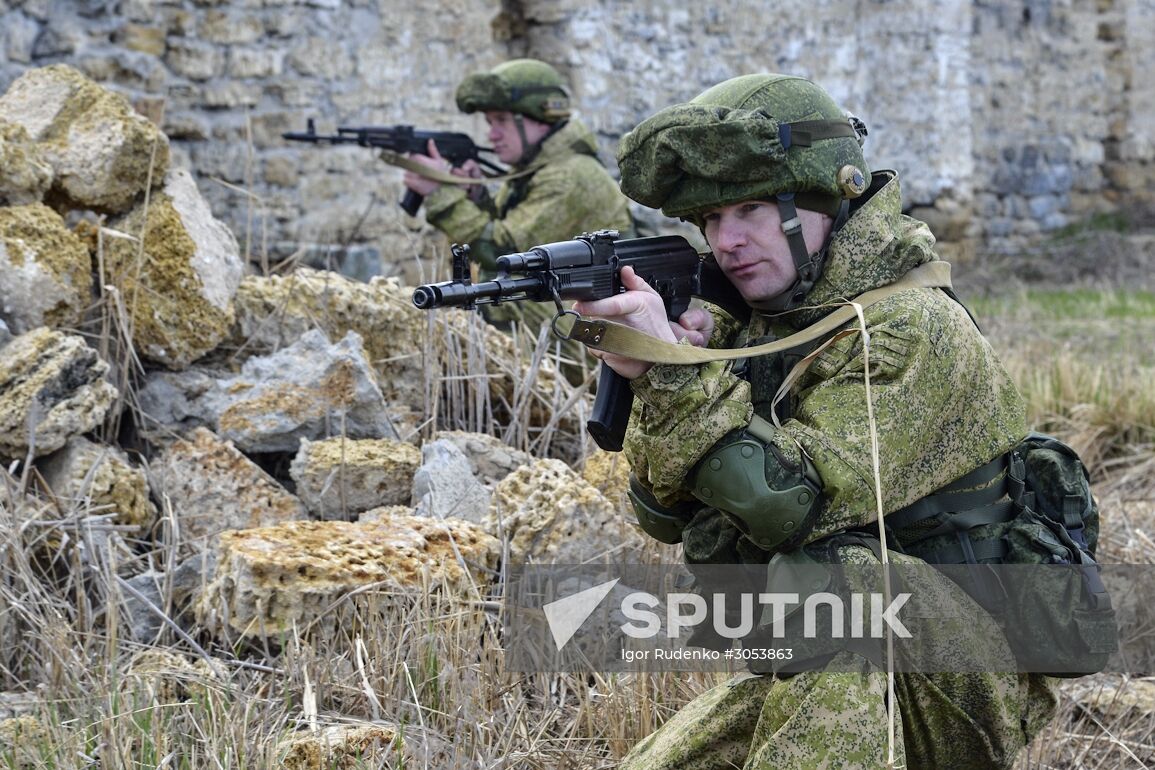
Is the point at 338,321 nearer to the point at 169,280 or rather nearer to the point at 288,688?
the point at 169,280

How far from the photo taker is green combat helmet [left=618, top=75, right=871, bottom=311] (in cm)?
241

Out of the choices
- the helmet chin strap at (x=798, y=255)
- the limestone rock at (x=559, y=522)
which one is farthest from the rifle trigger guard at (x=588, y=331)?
the limestone rock at (x=559, y=522)

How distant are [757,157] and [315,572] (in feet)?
5.21

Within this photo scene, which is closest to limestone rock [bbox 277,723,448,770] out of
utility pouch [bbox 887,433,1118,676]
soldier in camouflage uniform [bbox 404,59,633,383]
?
utility pouch [bbox 887,433,1118,676]

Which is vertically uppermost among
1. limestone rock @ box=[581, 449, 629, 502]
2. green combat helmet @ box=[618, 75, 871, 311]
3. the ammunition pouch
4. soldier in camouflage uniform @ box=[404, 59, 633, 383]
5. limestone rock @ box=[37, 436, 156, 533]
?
green combat helmet @ box=[618, 75, 871, 311]

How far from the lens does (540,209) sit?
588cm

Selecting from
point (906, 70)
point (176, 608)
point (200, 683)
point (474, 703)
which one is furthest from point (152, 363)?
point (906, 70)

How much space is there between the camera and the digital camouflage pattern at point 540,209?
19.2ft

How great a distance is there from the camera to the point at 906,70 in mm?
10859

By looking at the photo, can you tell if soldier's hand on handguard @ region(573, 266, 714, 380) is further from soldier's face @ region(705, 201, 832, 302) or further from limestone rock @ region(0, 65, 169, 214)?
limestone rock @ region(0, 65, 169, 214)

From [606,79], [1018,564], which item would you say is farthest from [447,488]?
[606,79]

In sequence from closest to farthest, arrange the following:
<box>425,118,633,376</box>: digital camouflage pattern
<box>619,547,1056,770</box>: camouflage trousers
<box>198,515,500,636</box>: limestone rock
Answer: <box>619,547,1056,770</box>: camouflage trousers
<box>198,515,500,636</box>: limestone rock
<box>425,118,633,376</box>: digital camouflage pattern

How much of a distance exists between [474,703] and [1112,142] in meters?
11.6

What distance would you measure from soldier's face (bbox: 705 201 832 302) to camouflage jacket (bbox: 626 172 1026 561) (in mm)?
50
